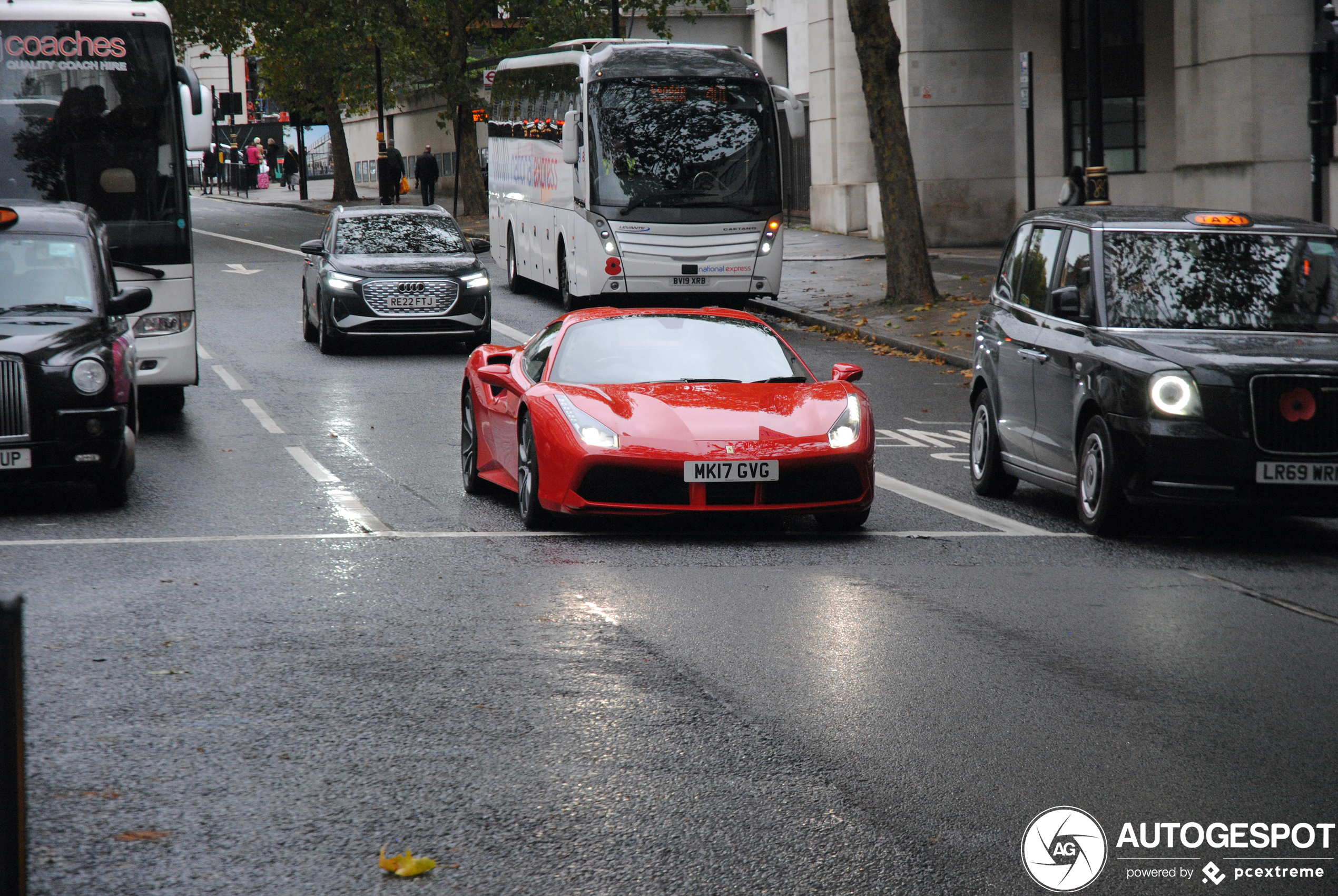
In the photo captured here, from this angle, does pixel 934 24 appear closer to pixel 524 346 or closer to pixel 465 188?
pixel 465 188

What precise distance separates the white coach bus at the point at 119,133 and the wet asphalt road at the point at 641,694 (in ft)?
13.6

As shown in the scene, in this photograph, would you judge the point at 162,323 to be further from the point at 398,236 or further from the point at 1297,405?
the point at 1297,405

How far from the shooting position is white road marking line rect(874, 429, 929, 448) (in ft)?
46.5

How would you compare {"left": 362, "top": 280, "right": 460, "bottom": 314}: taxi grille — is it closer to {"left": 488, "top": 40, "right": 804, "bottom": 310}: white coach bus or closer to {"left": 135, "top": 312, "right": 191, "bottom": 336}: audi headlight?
{"left": 488, "top": 40, "right": 804, "bottom": 310}: white coach bus

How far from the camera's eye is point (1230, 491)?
9359 millimetres

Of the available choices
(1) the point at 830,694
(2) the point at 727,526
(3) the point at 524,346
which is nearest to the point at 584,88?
(3) the point at 524,346

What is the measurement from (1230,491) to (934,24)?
28093 mm

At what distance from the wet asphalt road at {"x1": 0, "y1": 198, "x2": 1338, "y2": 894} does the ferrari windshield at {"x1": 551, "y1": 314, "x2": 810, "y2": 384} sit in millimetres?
915

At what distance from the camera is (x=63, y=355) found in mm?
10438

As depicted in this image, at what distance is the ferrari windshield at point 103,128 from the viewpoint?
14.7 metres

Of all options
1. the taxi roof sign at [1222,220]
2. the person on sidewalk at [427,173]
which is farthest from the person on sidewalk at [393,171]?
the taxi roof sign at [1222,220]

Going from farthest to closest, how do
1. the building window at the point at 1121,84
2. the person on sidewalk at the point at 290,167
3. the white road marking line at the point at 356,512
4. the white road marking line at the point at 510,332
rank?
the person on sidewalk at the point at 290,167 → the building window at the point at 1121,84 → the white road marking line at the point at 510,332 → the white road marking line at the point at 356,512

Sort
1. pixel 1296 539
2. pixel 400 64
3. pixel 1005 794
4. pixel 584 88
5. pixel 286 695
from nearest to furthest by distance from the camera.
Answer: pixel 1005 794
pixel 286 695
pixel 1296 539
pixel 584 88
pixel 400 64

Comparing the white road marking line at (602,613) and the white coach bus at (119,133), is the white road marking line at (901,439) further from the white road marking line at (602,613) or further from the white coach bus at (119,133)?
the white road marking line at (602,613)
